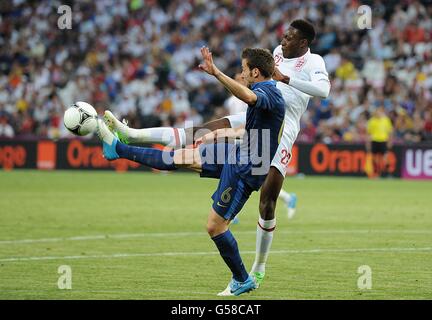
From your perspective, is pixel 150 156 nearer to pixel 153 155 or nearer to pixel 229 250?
pixel 153 155

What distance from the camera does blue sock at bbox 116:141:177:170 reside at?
9805 millimetres

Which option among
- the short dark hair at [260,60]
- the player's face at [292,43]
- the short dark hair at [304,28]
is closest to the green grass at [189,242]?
the short dark hair at [260,60]

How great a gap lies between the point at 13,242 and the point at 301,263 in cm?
438

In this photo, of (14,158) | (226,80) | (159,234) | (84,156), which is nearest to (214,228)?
(226,80)

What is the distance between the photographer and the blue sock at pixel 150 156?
980 centimetres

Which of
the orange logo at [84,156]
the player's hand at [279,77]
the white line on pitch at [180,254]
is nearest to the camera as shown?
the player's hand at [279,77]

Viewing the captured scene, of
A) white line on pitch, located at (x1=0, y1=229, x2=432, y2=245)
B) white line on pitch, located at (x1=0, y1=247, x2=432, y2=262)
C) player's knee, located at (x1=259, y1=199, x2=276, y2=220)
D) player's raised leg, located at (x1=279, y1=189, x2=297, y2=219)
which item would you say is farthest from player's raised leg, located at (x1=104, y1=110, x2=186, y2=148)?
player's raised leg, located at (x1=279, y1=189, x2=297, y2=219)

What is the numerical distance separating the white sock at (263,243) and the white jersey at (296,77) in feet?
3.69

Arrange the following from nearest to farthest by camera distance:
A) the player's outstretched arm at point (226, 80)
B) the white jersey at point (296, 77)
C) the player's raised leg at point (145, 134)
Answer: the player's outstretched arm at point (226, 80)
the player's raised leg at point (145, 134)
the white jersey at point (296, 77)

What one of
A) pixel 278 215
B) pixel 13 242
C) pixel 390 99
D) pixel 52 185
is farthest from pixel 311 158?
pixel 13 242

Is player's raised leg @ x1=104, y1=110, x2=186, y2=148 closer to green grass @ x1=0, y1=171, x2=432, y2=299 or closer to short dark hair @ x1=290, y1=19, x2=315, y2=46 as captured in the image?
green grass @ x1=0, y1=171, x2=432, y2=299

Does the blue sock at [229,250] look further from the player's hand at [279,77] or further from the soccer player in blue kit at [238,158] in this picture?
the player's hand at [279,77]

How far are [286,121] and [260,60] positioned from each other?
191 centimetres

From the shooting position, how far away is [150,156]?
9867mm
